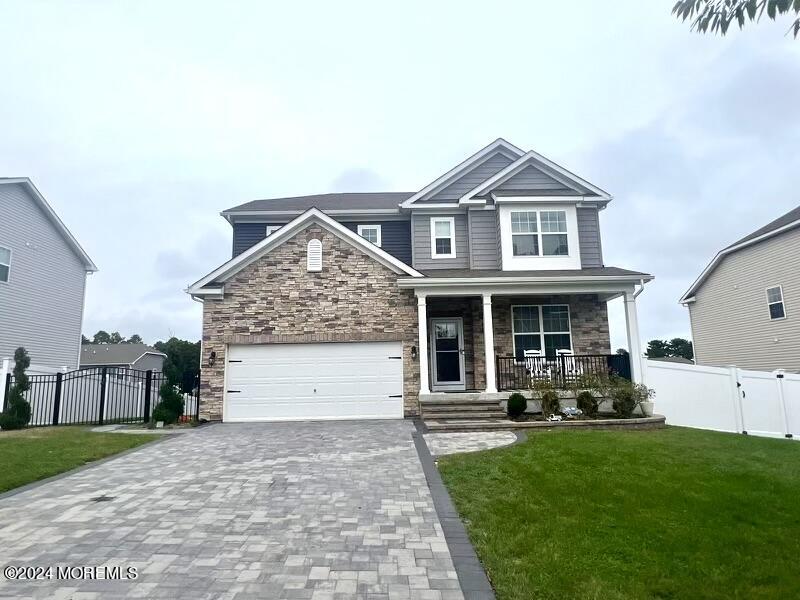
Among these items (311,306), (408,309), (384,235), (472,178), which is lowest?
(408,309)

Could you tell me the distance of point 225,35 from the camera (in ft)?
24.2

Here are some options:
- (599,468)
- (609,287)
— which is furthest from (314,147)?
(599,468)

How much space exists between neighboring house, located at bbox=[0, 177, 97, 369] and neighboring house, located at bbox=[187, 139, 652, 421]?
8.38 m

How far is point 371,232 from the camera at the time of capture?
16984mm

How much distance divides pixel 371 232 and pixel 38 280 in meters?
12.8

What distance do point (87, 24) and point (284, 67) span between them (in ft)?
11.5

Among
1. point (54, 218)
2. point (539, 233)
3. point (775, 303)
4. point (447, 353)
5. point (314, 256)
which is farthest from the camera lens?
point (54, 218)

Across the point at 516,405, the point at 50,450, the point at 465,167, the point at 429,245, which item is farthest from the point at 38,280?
the point at 516,405

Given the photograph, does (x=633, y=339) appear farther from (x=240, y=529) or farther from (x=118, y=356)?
(x=118, y=356)

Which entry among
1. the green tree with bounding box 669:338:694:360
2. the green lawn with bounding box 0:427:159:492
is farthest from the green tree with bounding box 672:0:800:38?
the green tree with bounding box 669:338:694:360

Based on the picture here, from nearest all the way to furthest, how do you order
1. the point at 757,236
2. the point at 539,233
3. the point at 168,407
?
the point at 168,407, the point at 539,233, the point at 757,236

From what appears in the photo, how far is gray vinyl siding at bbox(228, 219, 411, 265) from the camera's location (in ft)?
→ 55.4

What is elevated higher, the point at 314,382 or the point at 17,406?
the point at 314,382

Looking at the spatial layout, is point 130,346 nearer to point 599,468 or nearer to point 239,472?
point 239,472
